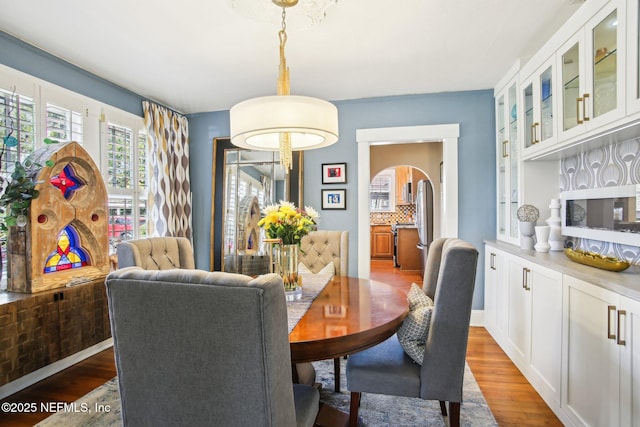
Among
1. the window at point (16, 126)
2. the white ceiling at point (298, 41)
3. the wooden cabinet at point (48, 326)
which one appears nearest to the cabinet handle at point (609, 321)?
the white ceiling at point (298, 41)

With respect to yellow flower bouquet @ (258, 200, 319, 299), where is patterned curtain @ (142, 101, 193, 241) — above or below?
above

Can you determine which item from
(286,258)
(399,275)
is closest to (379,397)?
(286,258)

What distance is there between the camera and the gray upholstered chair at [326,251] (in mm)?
2797

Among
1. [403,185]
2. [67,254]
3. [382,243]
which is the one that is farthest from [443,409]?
[403,185]

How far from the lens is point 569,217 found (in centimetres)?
244

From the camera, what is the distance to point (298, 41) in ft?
8.14

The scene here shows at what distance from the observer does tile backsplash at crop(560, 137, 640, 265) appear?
6.23 ft

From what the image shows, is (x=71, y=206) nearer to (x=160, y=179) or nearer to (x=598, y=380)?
Result: (x=160, y=179)

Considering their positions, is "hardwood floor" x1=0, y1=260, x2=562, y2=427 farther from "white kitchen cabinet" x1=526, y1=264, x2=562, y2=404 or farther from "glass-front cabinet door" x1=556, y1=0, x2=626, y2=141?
"glass-front cabinet door" x1=556, y1=0, x2=626, y2=141

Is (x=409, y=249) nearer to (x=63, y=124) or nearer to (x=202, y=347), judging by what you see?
(x=63, y=124)

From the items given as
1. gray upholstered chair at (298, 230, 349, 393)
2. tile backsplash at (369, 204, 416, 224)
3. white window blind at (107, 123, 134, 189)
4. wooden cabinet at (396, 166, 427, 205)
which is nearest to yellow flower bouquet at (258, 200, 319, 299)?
gray upholstered chair at (298, 230, 349, 393)

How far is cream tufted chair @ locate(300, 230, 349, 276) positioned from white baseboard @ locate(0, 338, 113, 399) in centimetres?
207

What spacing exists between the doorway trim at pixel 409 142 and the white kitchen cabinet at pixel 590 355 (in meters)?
1.82

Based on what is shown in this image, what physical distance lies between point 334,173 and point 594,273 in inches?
105
